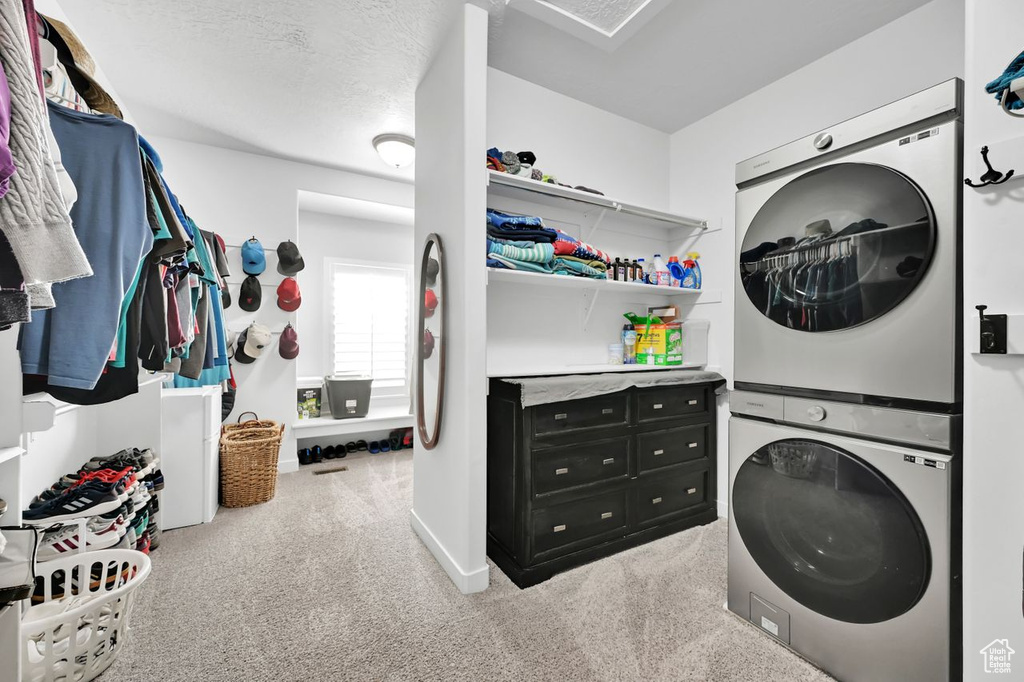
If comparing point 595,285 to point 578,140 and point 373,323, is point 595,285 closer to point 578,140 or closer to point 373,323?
point 578,140

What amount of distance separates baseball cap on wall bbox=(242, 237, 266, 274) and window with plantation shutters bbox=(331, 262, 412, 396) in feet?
3.30

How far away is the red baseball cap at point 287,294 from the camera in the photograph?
142 inches

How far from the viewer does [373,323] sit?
4.66 metres

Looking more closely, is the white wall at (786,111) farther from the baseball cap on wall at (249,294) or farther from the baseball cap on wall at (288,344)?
the baseball cap on wall at (249,294)

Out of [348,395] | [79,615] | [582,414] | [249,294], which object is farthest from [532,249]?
[348,395]

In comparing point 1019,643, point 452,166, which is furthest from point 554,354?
point 1019,643

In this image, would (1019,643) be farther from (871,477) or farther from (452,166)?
(452,166)

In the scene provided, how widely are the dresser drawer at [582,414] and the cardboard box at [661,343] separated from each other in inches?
24.5

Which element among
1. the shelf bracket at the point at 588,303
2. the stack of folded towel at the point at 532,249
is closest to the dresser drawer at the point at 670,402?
the shelf bracket at the point at 588,303

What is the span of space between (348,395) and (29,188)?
3.59m

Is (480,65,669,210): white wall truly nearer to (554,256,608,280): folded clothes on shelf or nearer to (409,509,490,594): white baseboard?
(554,256,608,280): folded clothes on shelf

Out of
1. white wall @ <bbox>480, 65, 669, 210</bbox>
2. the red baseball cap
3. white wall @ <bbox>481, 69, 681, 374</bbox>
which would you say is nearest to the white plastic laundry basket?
white wall @ <bbox>481, 69, 681, 374</bbox>

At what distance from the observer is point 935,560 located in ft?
3.86

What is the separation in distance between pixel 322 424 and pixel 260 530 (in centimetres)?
142
